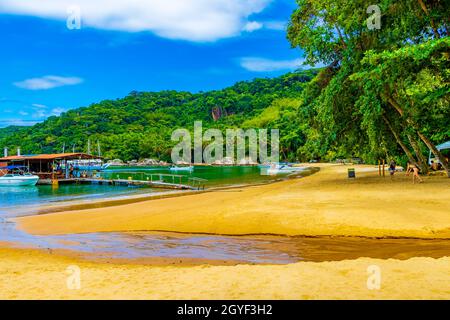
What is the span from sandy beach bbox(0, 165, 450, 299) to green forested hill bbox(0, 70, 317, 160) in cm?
9110

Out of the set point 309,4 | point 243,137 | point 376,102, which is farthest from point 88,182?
point 243,137

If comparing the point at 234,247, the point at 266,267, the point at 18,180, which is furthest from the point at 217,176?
the point at 266,267

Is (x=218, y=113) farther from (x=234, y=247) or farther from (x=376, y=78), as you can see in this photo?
(x=234, y=247)

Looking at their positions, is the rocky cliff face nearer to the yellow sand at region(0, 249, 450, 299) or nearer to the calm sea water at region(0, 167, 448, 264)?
the calm sea water at region(0, 167, 448, 264)

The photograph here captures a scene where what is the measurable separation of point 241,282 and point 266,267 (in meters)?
1.32

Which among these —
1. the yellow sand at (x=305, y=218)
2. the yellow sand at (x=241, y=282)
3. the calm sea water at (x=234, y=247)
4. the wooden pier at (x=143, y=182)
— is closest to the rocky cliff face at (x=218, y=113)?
the wooden pier at (x=143, y=182)

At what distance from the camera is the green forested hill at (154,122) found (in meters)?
142

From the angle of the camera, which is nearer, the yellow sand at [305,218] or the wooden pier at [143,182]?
the yellow sand at [305,218]

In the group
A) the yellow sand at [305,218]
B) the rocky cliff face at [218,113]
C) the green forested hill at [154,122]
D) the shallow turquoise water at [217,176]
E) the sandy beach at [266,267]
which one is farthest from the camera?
the rocky cliff face at [218,113]

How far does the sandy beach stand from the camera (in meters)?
5.83

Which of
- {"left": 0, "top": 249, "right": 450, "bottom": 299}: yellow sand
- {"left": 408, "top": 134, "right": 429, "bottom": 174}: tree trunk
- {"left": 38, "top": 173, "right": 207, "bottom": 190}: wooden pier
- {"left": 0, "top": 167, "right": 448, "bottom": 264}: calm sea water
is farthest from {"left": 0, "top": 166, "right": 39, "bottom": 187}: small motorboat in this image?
{"left": 0, "top": 249, "right": 450, "bottom": 299}: yellow sand

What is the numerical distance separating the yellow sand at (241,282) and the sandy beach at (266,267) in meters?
0.02

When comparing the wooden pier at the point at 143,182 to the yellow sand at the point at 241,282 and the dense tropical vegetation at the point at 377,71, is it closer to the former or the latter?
the dense tropical vegetation at the point at 377,71

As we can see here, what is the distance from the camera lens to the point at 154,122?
179125 mm
